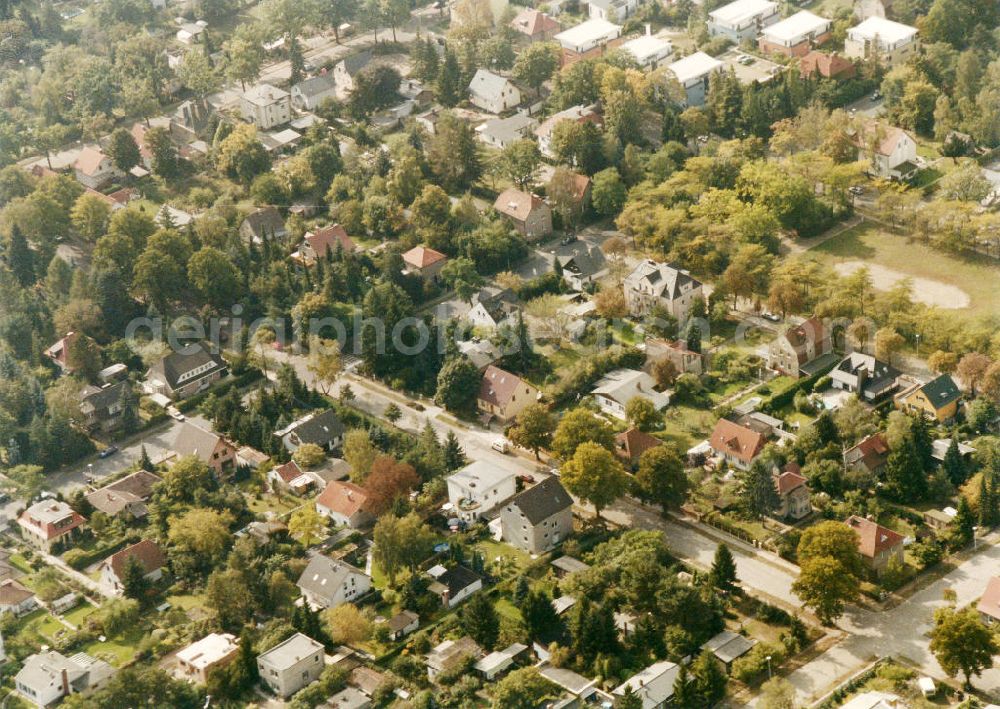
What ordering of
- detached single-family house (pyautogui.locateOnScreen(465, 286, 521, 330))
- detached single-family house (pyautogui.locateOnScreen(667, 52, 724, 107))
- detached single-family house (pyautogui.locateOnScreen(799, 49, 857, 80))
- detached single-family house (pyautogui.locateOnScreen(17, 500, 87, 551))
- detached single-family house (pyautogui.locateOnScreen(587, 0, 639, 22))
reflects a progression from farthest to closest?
detached single-family house (pyautogui.locateOnScreen(587, 0, 639, 22))
detached single-family house (pyautogui.locateOnScreen(799, 49, 857, 80))
detached single-family house (pyautogui.locateOnScreen(667, 52, 724, 107))
detached single-family house (pyautogui.locateOnScreen(465, 286, 521, 330))
detached single-family house (pyautogui.locateOnScreen(17, 500, 87, 551))

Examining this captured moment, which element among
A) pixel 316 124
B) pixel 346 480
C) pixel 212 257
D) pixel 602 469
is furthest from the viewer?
pixel 316 124

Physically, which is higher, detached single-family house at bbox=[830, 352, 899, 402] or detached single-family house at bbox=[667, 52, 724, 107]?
detached single-family house at bbox=[667, 52, 724, 107]


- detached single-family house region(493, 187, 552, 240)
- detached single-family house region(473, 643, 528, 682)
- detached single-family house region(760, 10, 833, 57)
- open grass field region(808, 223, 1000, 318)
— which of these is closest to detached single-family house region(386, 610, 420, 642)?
detached single-family house region(473, 643, 528, 682)

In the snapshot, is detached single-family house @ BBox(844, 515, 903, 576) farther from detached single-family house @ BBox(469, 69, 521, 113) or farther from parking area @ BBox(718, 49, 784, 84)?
detached single-family house @ BBox(469, 69, 521, 113)

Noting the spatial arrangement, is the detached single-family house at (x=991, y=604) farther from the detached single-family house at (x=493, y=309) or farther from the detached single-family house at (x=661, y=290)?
the detached single-family house at (x=493, y=309)

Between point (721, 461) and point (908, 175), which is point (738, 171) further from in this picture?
point (721, 461)

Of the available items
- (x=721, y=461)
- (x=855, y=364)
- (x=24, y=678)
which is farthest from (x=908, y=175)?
(x=24, y=678)

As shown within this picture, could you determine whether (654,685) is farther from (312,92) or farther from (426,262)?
(312,92)

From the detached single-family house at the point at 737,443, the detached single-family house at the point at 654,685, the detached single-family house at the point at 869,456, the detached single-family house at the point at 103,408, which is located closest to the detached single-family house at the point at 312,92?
the detached single-family house at the point at 103,408
